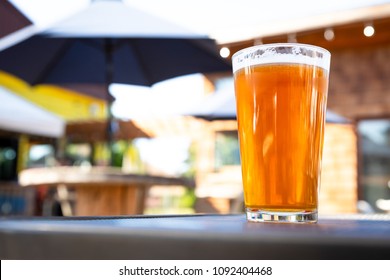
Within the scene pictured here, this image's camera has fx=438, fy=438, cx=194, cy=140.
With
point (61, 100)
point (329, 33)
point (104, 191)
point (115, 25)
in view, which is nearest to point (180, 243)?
point (104, 191)

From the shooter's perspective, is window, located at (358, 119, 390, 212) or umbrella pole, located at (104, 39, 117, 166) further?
window, located at (358, 119, 390, 212)

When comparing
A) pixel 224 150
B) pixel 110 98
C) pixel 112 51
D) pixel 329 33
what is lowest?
pixel 224 150

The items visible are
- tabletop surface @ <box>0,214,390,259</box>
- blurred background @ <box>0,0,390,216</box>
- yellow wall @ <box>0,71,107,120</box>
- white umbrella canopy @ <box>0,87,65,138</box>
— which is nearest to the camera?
tabletop surface @ <box>0,214,390,259</box>

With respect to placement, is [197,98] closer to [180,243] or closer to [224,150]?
[224,150]

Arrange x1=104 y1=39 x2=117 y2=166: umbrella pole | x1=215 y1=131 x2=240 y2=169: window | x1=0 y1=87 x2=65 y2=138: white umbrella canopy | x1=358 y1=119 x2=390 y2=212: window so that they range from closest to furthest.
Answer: x1=104 y1=39 x2=117 y2=166: umbrella pole < x1=358 y1=119 x2=390 y2=212: window < x1=0 y1=87 x2=65 y2=138: white umbrella canopy < x1=215 y1=131 x2=240 y2=169: window

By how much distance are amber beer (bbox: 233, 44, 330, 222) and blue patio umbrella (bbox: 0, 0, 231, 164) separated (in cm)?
286

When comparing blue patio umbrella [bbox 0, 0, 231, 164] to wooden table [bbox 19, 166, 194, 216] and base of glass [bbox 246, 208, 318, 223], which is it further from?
base of glass [bbox 246, 208, 318, 223]

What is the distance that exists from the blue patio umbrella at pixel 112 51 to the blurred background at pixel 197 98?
0.05ft

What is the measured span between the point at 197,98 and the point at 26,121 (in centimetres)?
247

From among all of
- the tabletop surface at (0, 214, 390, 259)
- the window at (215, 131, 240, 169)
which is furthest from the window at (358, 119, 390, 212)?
the tabletop surface at (0, 214, 390, 259)

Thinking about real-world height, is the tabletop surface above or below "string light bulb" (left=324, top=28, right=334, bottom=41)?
below

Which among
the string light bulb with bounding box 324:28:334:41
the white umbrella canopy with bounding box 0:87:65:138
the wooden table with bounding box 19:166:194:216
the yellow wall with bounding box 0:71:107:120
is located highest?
the yellow wall with bounding box 0:71:107:120

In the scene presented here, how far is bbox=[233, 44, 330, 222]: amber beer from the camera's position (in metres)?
0.56

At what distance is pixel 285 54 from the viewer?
580 millimetres
